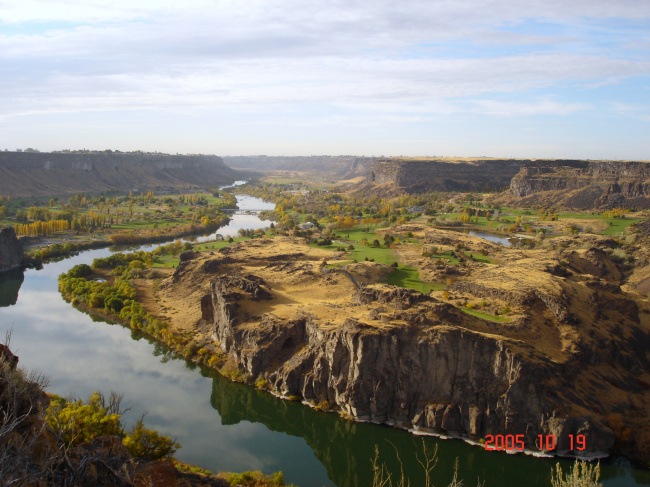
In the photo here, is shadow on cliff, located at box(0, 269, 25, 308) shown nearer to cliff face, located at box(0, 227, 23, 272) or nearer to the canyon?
cliff face, located at box(0, 227, 23, 272)

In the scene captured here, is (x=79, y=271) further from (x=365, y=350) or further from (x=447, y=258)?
(x=447, y=258)

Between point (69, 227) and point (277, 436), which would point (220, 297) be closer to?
A: point (277, 436)

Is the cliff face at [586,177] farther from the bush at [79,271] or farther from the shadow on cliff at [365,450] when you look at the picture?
the bush at [79,271]

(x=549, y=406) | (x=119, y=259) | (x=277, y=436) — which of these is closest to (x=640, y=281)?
(x=549, y=406)

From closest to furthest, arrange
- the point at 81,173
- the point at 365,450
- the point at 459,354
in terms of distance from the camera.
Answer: the point at 365,450 → the point at 459,354 → the point at 81,173

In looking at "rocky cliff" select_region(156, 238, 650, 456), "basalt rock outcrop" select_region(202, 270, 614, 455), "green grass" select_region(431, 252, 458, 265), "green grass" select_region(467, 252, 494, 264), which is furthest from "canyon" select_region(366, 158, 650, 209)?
"basalt rock outcrop" select_region(202, 270, 614, 455)

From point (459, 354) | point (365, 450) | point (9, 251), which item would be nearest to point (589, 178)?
point (459, 354)

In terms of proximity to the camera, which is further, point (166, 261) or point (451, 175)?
point (451, 175)
